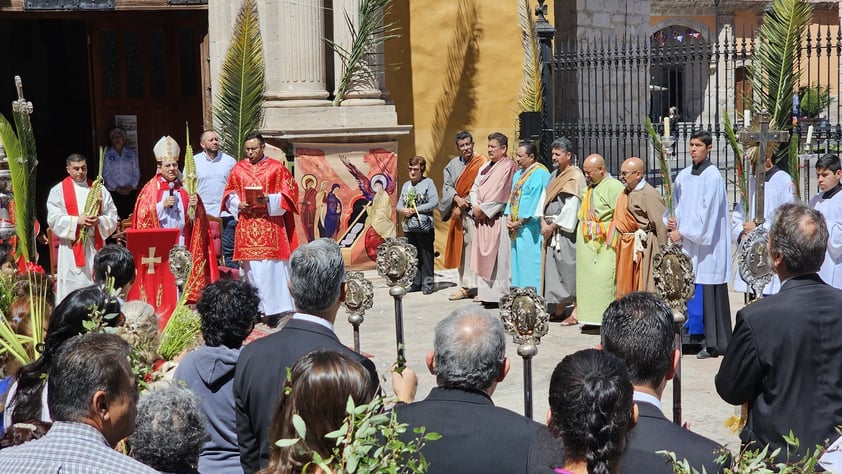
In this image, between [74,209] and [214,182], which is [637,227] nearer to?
[214,182]

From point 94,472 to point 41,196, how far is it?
598 inches

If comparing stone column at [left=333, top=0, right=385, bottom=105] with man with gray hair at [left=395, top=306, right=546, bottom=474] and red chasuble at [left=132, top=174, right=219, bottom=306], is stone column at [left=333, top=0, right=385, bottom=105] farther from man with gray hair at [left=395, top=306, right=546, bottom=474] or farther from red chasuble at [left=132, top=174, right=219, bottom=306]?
man with gray hair at [left=395, top=306, right=546, bottom=474]

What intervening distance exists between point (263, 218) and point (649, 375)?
24.4 feet

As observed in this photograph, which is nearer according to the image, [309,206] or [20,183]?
[20,183]

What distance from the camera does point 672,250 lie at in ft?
19.7

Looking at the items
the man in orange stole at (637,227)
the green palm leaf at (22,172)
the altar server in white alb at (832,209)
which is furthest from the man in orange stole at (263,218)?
the altar server in white alb at (832,209)

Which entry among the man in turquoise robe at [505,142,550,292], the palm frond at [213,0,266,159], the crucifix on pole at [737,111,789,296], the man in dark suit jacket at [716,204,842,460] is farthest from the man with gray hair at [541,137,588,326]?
the man in dark suit jacket at [716,204,842,460]

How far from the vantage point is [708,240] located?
9273 millimetres

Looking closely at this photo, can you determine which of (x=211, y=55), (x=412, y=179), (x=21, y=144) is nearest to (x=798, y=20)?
(x=412, y=179)

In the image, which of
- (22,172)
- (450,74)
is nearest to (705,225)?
(22,172)

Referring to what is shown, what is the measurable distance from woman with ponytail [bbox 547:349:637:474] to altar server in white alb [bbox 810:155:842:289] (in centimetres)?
639

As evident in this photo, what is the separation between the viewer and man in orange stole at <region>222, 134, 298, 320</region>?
34.8 ft

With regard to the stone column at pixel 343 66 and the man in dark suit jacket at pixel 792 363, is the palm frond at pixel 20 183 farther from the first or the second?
the man in dark suit jacket at pixel 792 363

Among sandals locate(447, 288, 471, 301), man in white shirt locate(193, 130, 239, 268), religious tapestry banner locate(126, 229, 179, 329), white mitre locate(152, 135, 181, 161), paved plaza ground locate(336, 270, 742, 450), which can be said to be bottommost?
paved plaza ground locate(336, 270, 742, 450)
